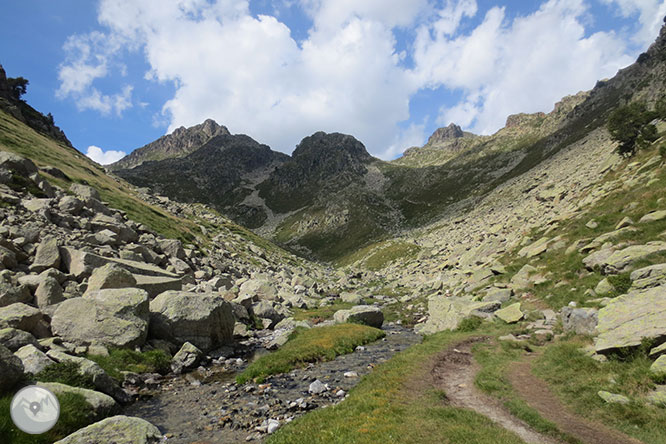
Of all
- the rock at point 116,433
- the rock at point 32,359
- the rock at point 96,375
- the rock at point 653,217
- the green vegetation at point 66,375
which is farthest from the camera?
the rock at point 653,217

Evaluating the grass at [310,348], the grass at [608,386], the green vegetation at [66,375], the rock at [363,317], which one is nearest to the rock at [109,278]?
the green vegetation at [66,375]

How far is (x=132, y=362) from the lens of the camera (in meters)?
21.0

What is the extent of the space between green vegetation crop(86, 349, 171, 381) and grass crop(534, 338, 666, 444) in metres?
24.8

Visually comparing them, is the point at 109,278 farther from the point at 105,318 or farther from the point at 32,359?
the point at 32,359

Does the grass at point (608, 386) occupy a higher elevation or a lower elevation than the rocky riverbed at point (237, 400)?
lower

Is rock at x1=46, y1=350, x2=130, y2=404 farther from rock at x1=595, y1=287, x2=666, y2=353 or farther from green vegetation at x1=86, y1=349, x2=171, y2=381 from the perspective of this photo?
rock at x1=595, y1=287, x2=666, y2=353

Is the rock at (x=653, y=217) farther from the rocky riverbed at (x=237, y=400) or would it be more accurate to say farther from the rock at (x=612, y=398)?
the rocky riverbed at (x=237, y=400)

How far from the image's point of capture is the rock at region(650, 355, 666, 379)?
38.6ft

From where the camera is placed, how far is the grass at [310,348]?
22219mm

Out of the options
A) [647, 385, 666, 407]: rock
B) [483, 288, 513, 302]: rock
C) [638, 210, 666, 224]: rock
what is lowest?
[483, 288, 513, 302]: rock

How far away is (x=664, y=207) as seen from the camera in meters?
25.9

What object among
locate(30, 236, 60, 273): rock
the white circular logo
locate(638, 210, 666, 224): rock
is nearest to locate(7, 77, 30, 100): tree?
locate(30, 236, 60, 273): rock

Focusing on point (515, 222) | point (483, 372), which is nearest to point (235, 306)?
point (483, 372)

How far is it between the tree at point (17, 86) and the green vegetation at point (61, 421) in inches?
6482
